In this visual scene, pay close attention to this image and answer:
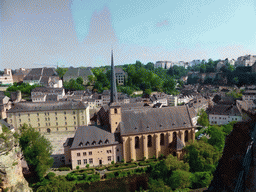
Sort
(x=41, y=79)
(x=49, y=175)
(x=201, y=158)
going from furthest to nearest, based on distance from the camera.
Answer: (x=41, y=79) → (x=49, y=175) → (x=201, y=158)

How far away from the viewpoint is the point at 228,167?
12203mm

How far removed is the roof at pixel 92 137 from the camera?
44.1 m

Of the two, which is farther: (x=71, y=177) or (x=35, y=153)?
(x=71, y=177)

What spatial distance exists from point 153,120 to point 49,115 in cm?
3738

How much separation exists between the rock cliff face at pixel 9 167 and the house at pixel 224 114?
216 feet

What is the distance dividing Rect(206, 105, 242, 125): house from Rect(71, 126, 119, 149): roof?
4374cm

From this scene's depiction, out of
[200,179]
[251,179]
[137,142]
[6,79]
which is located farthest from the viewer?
[6,79]

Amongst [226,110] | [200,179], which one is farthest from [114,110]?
[226,110]

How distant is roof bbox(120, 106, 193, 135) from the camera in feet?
154

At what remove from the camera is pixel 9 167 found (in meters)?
23.3

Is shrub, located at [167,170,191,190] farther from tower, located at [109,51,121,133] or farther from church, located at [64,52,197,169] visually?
tower, located at [109,51,121,133]

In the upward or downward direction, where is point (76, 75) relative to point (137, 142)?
upward

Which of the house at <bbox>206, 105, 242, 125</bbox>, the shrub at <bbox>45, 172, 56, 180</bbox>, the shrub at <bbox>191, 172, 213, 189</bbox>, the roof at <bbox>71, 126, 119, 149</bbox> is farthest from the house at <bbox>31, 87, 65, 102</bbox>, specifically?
the shrub at <bbox>191, 172, 213, 189</bbox>

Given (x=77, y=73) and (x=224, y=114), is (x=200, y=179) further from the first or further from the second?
(x=77, y=73)
